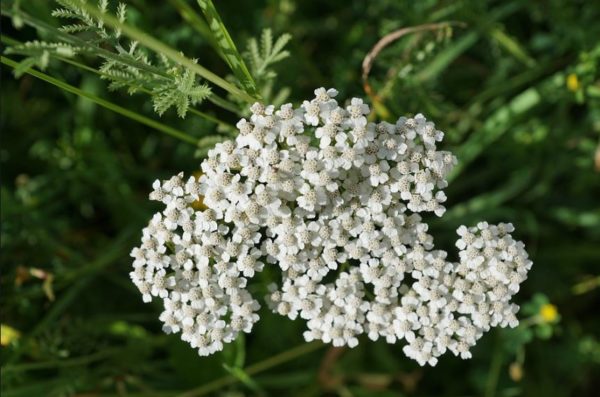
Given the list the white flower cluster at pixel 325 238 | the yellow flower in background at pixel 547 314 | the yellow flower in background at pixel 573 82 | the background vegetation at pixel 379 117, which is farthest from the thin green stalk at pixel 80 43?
the yellow flower in background at pixel 547 314

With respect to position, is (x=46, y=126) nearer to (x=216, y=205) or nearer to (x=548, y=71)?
(x=216, y=205)

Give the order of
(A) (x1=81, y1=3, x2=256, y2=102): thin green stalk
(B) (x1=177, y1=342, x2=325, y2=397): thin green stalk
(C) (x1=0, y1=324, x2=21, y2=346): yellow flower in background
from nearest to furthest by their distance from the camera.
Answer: (A) (x1=81, y1=3, x2=256, y2=102): thin green stalk < (C) (x1=0, y1=324, x2=21, y2=346): yellow flower in background < (B) (x1=177, y1=342, x2=325, y2=397): thin green stalk

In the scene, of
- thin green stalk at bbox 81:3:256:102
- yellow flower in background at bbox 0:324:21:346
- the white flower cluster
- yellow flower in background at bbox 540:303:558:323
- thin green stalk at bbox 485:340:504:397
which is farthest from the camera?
thin green stalk at bbox 485:340:504:397

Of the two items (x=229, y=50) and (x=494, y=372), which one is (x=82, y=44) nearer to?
(x=229, y=50)

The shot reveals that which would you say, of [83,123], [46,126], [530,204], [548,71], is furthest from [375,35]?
[46,126]

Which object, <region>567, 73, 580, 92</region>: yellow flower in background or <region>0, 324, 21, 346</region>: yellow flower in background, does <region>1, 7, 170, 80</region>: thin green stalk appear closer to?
<region>0, 324, 21, 346</region>: yellow flower in background

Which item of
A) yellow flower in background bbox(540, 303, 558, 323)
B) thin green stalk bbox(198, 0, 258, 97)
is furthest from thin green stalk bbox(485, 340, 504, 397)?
thin green stalk bbox(198, 0, 258, 97)
